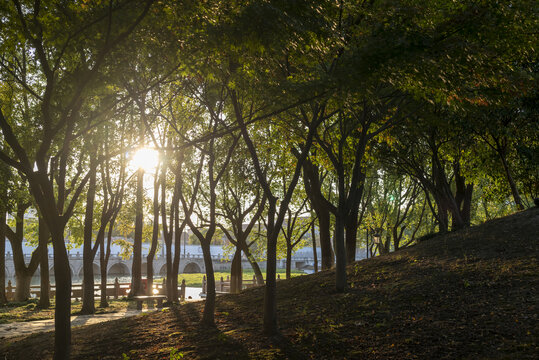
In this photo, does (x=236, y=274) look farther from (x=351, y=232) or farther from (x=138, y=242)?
(x=351, y=232)

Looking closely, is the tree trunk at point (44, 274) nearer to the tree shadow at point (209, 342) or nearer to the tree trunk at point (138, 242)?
the tree trunk at point (138, 242)

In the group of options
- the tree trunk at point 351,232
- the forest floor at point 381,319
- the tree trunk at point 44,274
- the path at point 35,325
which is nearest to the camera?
the forest floor at point 381,319

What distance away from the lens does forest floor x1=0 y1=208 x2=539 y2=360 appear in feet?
20.1

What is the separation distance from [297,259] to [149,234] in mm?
63578

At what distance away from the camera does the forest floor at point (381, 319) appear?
612 cm

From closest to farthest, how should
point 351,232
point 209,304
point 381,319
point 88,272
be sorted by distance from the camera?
point 381,319 < point 209,304 < point 88,272 < point 351,232

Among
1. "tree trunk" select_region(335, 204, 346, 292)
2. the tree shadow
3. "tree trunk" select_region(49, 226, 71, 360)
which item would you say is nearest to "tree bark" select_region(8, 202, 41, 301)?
the tree shadow

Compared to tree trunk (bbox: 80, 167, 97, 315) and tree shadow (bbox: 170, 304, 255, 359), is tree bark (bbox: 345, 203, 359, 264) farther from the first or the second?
tree trunk (bbox: 80, 167, 97, 315)

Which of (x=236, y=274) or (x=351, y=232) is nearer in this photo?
(x=351, y=232)

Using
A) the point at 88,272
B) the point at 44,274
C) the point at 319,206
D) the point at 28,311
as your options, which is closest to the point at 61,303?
the point at 88,272

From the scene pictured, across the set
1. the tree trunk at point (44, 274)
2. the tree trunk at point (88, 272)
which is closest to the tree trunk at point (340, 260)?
the tree trunk at point (88, 272)

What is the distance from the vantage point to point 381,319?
7402mm

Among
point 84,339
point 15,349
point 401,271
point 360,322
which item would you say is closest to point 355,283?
point 401,271

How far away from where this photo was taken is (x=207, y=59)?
763 cm
